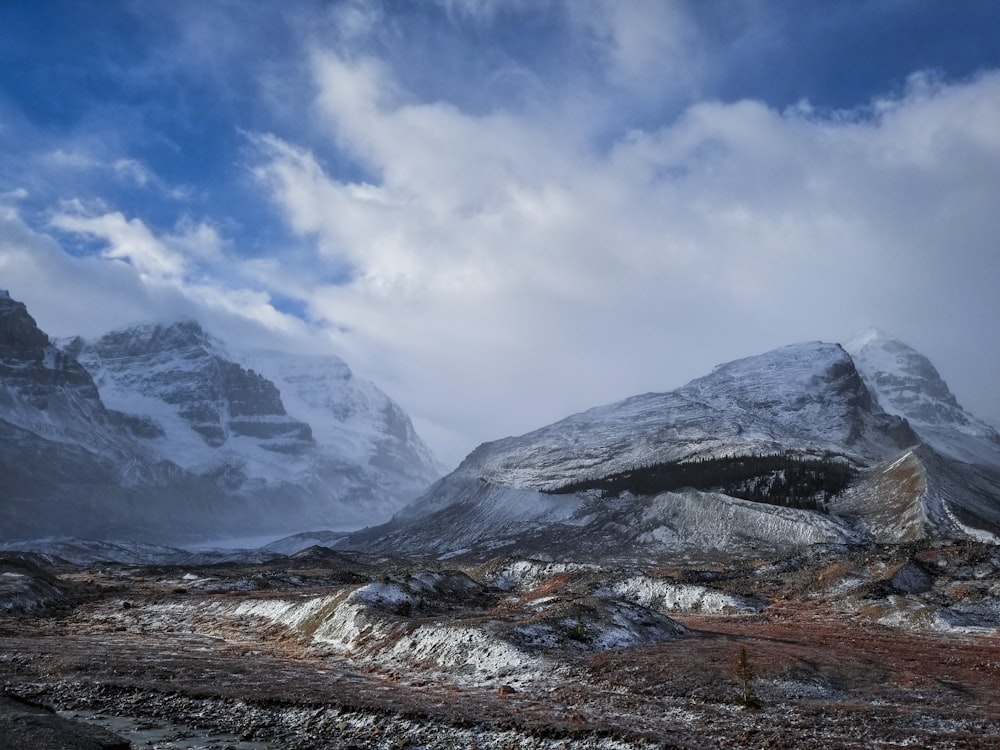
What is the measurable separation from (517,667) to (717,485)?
11272cm

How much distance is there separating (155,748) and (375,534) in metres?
173

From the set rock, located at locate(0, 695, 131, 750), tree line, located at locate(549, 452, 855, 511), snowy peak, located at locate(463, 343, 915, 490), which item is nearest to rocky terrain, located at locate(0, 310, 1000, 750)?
rock, located at locate(0, 695, 131, 750)

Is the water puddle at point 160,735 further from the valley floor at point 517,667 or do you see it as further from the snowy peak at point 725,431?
the snowy peak at point 725,431

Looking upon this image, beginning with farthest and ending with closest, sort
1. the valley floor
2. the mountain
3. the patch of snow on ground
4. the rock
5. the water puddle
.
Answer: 1. the mountain
2. the patch of snow on ground
3. the valley floor
4. the water puddle
5. the rock

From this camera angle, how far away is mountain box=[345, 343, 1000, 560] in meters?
109

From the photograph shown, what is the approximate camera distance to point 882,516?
350 ft

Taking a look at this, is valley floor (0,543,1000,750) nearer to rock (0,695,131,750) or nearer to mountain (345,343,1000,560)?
rock (0,695,131,750)

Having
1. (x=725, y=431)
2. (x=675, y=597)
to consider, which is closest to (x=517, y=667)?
(x=675, y=597)

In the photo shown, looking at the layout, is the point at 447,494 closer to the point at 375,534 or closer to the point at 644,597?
the point at 375,534

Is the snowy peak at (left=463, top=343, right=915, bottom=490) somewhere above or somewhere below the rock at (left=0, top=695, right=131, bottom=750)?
above

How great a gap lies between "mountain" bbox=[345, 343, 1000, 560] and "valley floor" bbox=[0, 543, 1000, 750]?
55.7 m

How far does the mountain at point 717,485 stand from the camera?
359 ft

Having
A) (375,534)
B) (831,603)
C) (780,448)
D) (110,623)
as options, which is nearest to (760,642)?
(831,603)

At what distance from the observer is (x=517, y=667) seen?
28.8 m
